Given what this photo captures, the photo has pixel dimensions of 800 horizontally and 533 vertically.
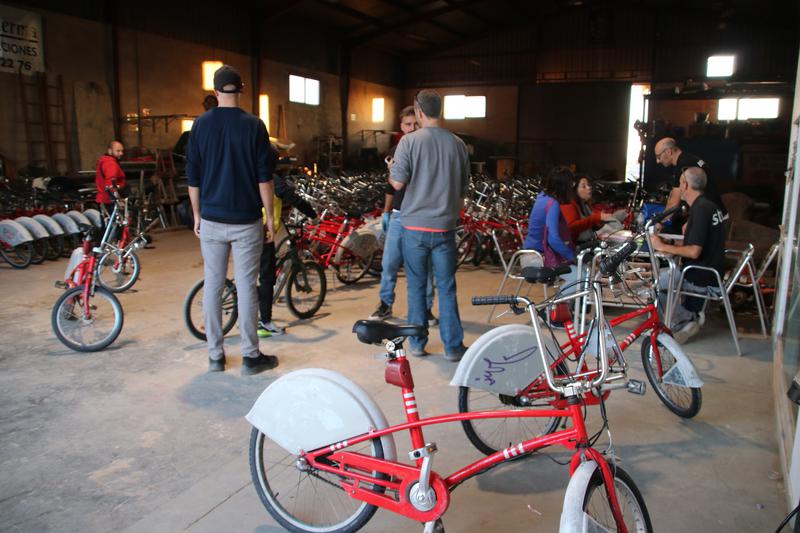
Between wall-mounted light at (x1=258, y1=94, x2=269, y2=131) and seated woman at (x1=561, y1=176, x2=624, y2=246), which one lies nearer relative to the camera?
seated woman at (x1=561, y1=176, x2=624, y2=246)

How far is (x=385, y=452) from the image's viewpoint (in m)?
2.02

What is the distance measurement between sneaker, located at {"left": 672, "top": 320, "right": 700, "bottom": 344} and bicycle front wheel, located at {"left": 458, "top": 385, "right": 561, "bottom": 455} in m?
1.95

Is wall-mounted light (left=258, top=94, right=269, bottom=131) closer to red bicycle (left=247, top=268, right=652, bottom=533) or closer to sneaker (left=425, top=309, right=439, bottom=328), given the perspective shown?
sneaker (left=425, top=309, right=439, bottom=328)

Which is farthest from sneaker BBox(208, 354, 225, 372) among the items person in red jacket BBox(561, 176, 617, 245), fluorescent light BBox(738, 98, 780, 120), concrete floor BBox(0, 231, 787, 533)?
fluorescent light BBox(738, 98, 780, 120)

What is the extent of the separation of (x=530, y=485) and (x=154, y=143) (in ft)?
37.9

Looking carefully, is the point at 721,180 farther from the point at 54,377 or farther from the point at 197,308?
the point at 54,377

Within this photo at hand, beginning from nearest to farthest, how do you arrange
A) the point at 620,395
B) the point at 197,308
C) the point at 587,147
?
the point at 620,395
the point at 197,308
the point at 587,147

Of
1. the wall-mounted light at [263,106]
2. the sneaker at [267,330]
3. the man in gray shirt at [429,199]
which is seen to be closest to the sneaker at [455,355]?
the man in gray shirt at [429,199]

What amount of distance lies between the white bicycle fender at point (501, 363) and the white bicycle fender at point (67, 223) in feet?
21.2

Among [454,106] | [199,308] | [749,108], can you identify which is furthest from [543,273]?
[454,106]

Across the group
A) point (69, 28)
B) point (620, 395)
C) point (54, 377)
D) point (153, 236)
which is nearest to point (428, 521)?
point (620, 395)

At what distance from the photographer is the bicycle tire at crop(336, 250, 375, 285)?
6281 millimetres

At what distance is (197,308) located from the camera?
446cm

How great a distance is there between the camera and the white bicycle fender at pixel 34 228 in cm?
699
